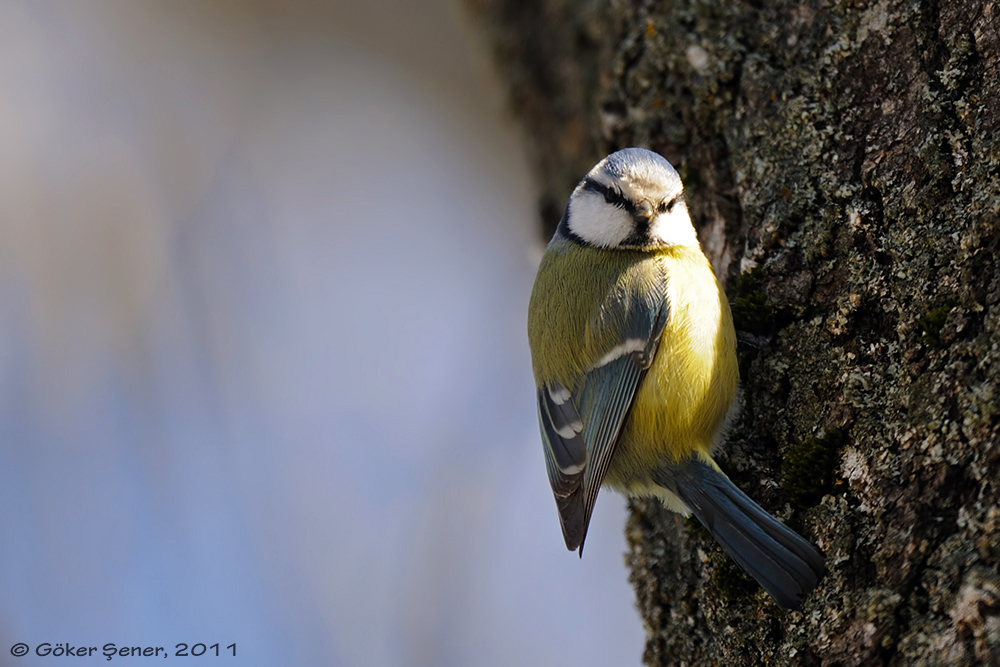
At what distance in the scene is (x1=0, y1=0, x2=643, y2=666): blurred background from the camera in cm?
242

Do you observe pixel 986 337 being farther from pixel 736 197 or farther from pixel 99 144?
pixel 99 144

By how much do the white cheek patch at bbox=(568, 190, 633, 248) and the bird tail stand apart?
521mm

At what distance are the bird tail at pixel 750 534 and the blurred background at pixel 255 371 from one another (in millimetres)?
1191

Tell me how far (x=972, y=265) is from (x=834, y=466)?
0.35m

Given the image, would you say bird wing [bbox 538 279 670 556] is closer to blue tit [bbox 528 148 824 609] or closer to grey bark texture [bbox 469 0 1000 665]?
blue tit [bbox 528 148 824 609]

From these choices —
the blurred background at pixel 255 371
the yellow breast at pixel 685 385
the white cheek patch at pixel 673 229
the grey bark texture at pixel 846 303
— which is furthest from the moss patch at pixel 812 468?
the blurred background at pixel 255 371

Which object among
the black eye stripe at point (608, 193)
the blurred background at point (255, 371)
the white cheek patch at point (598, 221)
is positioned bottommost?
the blurred background at point (255, 371)

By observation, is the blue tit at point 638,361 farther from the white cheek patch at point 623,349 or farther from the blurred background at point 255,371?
the blurred background at point 255,371

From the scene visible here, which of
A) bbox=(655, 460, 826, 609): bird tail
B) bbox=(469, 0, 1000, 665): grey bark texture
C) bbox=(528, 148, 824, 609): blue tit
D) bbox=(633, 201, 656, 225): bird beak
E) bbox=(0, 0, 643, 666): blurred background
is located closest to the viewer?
bbox=(469, 0, 1000, 665): grey bark texture

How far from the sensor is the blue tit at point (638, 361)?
5.02ft

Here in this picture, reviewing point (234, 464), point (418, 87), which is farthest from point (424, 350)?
point (418, 87)

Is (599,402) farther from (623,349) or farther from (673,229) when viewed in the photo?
(673,229)

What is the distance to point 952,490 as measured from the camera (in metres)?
1.07

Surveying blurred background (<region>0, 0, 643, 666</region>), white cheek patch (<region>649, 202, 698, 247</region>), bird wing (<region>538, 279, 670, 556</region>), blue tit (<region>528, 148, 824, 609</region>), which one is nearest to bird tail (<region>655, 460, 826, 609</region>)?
blue tit (<region>528, 148, 824, 609</region>)
